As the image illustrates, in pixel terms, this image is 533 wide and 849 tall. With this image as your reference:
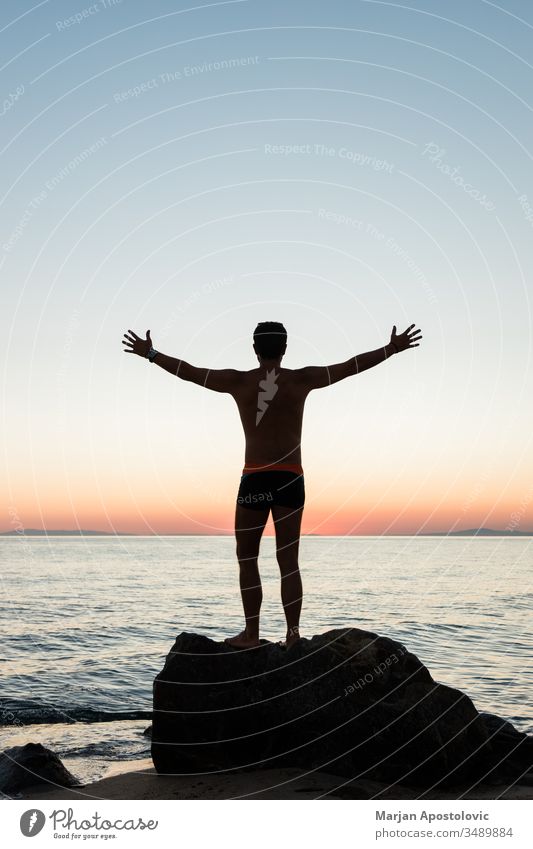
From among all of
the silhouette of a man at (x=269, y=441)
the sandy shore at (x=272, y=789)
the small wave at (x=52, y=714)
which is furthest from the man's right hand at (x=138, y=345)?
the small wave at (x=52, y=714)

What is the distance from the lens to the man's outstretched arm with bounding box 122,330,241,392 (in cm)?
926

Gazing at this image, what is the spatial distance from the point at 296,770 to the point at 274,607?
31626 millimetres

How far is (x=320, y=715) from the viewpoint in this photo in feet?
29.6

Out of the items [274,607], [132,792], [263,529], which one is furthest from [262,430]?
[274,607]

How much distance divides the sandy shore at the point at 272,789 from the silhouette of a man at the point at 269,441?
5.01 feet

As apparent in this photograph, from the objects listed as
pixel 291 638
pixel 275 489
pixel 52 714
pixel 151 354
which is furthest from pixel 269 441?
pixel 52 714

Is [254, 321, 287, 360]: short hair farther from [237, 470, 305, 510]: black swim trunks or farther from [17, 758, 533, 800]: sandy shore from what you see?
[17, 758, 533, 800]: sandy shore

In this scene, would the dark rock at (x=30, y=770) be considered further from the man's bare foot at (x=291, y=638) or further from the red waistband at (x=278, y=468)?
the red waistband at (x=278, y=468)

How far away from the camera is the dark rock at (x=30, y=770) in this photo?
32.2ft

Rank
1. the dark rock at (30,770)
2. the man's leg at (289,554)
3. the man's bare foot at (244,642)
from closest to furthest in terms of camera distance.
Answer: the man's leg at (289,554)
the man's bare foot at (244,642)
the dark rock at (30,770)

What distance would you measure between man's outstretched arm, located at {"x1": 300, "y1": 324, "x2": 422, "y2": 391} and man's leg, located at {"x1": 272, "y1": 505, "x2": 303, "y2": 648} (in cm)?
157

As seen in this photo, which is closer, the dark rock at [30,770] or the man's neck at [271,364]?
the man's neck at [271,364]

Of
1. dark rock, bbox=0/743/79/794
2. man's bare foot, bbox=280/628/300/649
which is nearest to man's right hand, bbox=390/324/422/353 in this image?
man's bare foot, bbox=280/628/300/649

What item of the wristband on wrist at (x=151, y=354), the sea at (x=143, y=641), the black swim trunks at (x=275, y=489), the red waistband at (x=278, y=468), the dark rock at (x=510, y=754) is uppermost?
the wristband on wrist at (x=151, y=354)
